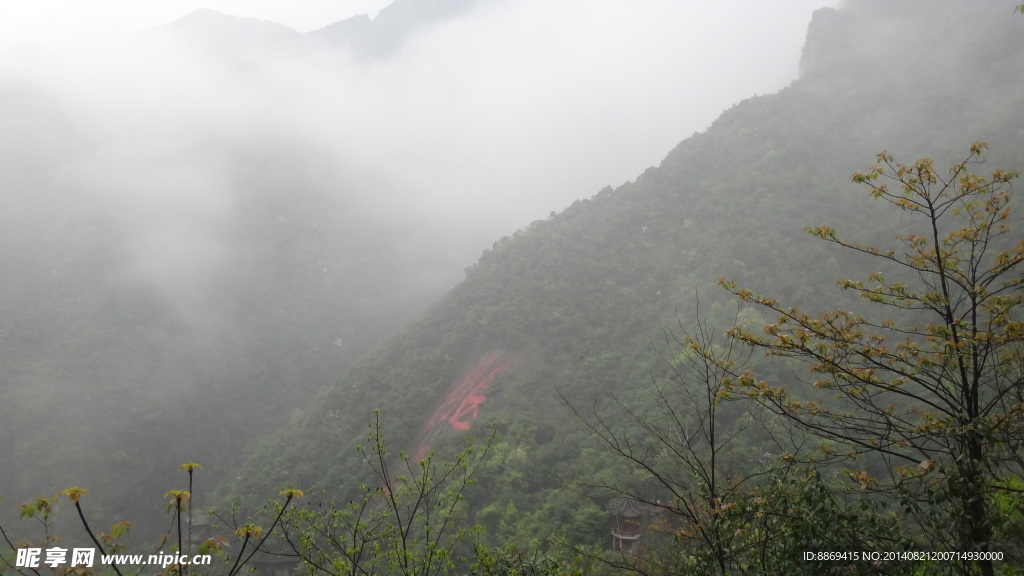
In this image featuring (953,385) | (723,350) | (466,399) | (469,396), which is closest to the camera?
(953,385)

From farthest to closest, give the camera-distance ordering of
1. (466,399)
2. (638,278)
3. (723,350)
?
(638,278)
(466,399)
(723,350)

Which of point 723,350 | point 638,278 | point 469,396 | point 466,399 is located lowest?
point 723,350

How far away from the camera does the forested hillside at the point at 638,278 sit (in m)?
19.4

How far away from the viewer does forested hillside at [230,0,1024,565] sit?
63.7 feet

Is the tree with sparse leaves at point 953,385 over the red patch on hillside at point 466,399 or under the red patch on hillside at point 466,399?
under

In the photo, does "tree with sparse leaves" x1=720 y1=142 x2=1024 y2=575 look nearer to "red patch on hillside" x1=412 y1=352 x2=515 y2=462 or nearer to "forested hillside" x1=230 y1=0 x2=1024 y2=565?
"forested hillside" x1=230 y1=0 x2=1024 y2=565

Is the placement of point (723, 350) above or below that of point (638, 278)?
below

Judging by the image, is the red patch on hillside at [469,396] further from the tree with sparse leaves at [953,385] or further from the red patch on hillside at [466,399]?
the tree with sparse leaves at [953,385]

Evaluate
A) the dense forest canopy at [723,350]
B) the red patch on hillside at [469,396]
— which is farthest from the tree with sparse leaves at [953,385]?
the red patch on hillside at [469,396]

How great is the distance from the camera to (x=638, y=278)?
28.8 metres

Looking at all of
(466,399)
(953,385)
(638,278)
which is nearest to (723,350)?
(953,385)

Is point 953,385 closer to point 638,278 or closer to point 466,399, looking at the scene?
point 466,399

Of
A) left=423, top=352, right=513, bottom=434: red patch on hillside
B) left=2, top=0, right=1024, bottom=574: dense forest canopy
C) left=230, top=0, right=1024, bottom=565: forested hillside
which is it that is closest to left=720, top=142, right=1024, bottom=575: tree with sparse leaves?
left=2, top=0, right=1024, bottom=574: dense forest canopy

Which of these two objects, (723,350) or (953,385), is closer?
(953,385)
